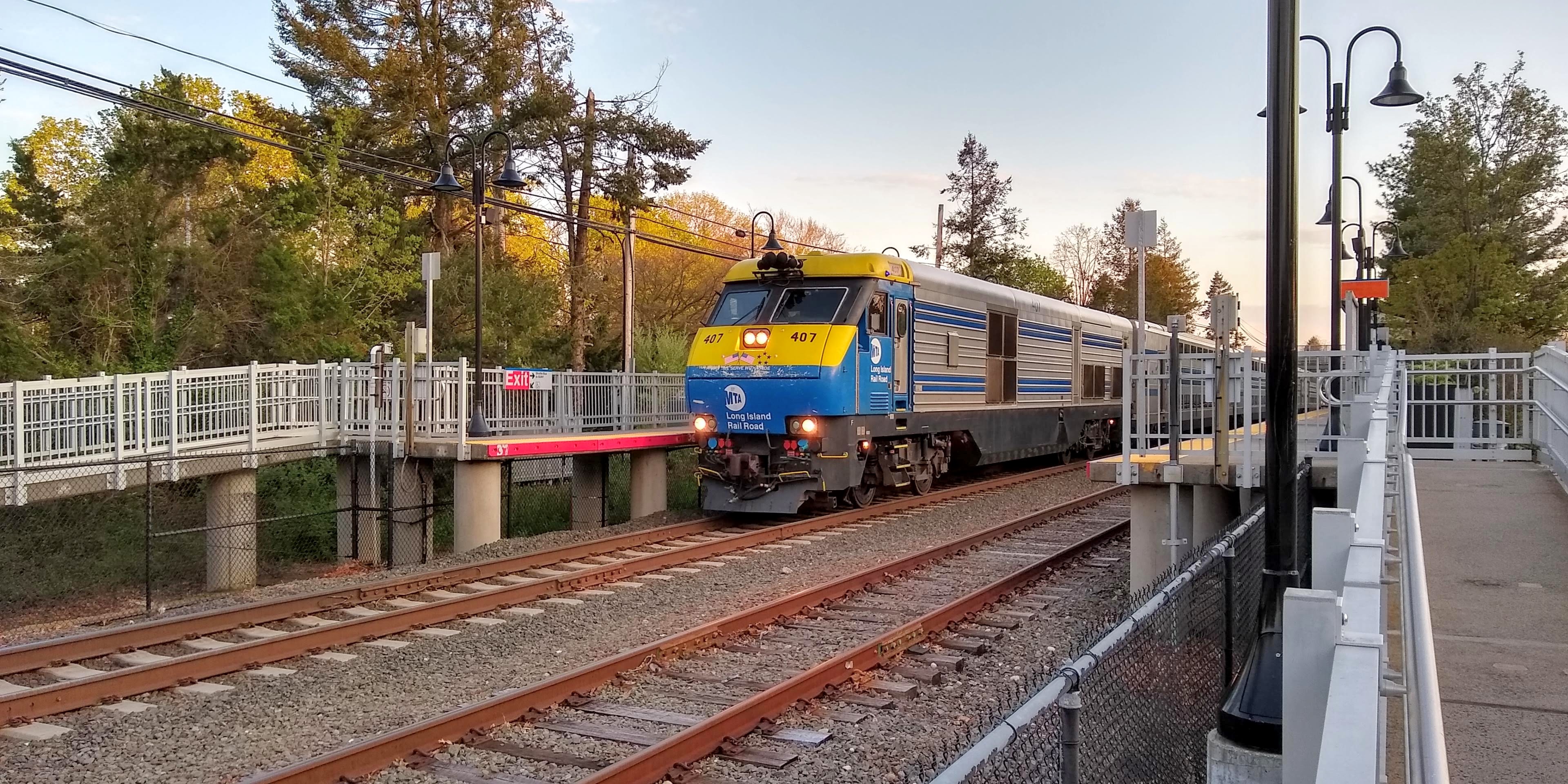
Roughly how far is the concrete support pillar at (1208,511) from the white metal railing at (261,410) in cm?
937

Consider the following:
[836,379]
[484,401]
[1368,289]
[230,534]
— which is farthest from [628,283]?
[1368,289]

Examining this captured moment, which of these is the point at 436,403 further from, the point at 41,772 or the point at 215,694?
the point at 41,772

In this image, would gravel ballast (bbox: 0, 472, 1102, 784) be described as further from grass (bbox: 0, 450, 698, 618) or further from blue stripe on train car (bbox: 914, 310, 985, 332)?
grass (bbox: 0, 450, 698, 618)

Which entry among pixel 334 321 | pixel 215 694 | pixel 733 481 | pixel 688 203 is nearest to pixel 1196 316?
pixel 688 203

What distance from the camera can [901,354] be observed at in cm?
1580

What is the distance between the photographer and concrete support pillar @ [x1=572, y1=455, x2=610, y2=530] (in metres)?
19.0

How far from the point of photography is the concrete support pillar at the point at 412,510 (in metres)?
15.9

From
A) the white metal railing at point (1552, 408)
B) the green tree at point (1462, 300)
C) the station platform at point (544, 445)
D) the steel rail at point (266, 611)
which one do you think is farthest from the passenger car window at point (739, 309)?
the green tree at point (1462, 300)

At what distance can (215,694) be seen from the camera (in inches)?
301

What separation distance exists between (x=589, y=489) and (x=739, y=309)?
5.34 meters

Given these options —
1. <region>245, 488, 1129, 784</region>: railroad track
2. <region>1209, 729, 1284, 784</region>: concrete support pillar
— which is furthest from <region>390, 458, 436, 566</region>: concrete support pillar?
<region>1209, 729, 1284, 784</region>: concrete support pillar

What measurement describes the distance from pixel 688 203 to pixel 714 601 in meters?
46.8

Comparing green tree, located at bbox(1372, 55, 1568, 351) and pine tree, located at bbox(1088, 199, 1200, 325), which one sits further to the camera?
pine tree, located at bbox(1088, 199, 1200, 325)

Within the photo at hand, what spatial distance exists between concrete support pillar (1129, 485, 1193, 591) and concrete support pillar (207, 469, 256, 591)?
11496 mm
